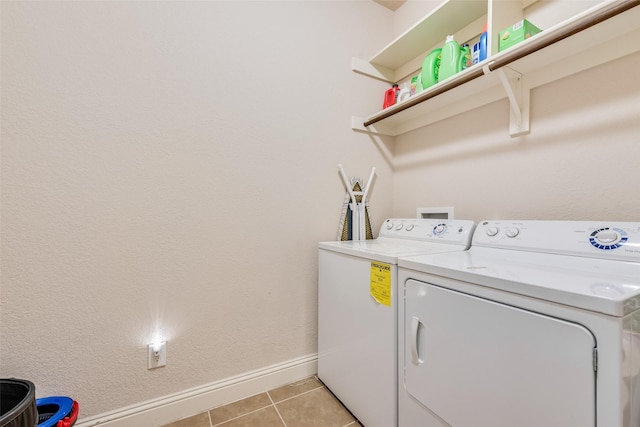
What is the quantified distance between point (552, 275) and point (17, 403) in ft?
5.82

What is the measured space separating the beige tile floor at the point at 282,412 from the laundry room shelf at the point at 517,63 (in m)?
1.65

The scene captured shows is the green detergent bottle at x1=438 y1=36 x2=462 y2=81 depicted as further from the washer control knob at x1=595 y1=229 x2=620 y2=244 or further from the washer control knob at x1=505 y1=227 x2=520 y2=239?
the washer control knob at x1=595 y1=229 x2=620 y2=244

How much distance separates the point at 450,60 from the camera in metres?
1.40

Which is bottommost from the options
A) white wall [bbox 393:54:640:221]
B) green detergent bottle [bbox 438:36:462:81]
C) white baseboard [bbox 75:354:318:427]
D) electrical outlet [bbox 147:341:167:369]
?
white baseboard [bbox 75:354:318:427]

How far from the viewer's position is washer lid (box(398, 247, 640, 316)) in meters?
0.58

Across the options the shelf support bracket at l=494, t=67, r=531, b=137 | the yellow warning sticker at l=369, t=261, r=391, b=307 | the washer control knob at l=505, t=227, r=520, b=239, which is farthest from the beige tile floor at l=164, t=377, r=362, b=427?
the shelf support bracket at l=494, t=67, r=531, b=137

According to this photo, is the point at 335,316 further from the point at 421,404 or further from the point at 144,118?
the point at 144,118

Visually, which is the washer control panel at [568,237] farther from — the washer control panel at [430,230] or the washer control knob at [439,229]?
the washer control knob at [439,229]

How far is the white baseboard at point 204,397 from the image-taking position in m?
1.21

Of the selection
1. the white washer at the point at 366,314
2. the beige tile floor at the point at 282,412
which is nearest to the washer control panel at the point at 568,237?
the white washer at the point at 366,314

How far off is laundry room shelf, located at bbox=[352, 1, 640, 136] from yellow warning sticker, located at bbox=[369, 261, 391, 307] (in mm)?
945

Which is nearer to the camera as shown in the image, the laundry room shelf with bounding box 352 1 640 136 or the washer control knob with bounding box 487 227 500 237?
the laundry room shelf with bounding box 352 1 640 136

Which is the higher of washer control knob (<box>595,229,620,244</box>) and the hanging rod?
the hanging rod

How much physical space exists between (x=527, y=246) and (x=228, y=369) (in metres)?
1.54
